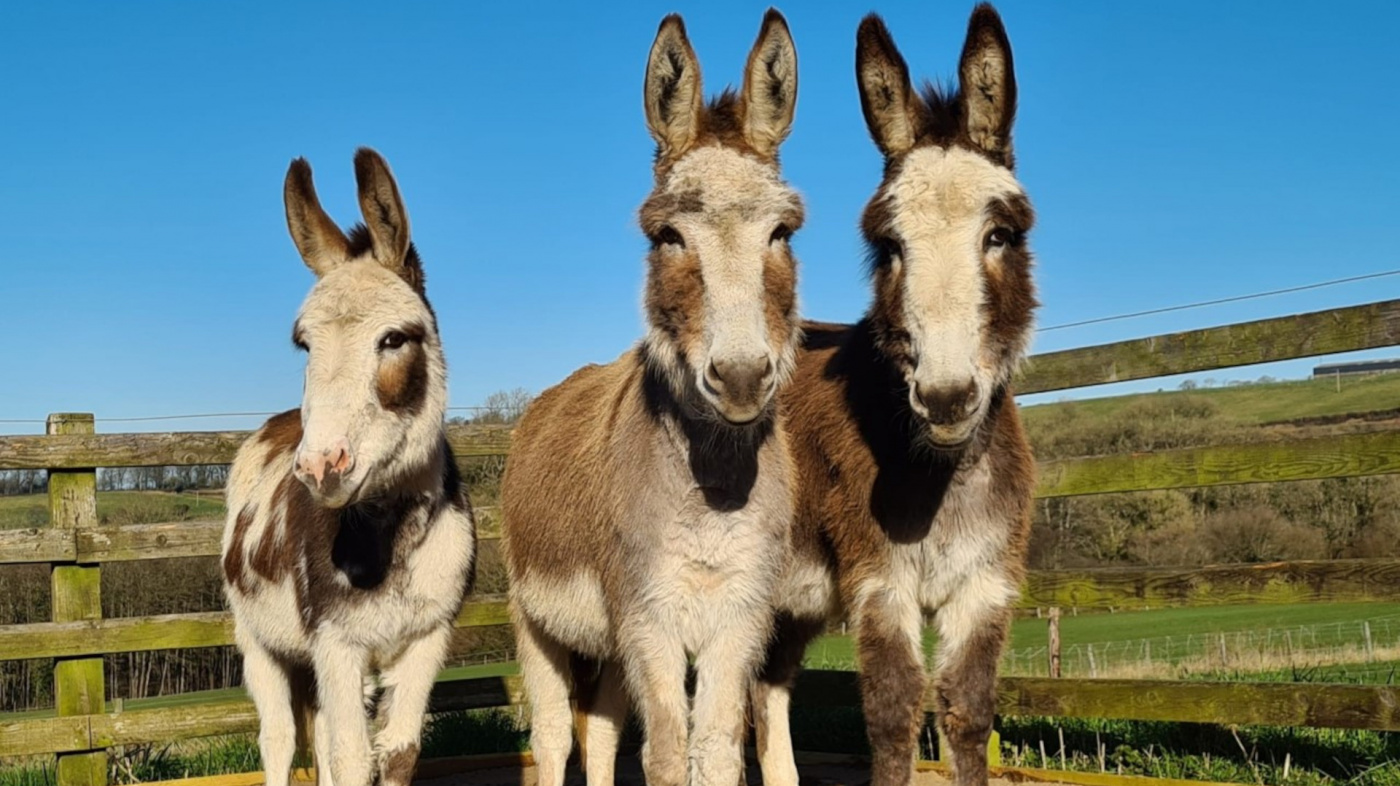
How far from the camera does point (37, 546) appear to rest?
6.39m

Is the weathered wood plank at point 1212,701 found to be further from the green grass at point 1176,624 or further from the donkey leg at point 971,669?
the green grass at point 1176,624

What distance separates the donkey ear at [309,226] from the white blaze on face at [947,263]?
91.0 inches

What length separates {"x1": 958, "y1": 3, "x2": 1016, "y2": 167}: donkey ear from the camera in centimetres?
429

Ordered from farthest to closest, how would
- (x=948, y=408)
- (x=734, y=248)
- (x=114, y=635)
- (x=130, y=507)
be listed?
(x=130, y=507)
(x=114, y=635)
(x=948, y=408)
(x=734, y=248)

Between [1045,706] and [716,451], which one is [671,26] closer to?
Result: [716,451]

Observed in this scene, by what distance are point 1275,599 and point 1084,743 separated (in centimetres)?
179

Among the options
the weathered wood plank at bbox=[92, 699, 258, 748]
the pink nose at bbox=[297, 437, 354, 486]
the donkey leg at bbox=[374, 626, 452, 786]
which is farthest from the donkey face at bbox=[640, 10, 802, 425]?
the weathered wood plank at bbox=[92, 699, 258, 748]

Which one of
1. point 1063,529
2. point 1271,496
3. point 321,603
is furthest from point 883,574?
point 1271,496

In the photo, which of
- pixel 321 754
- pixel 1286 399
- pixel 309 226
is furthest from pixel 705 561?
pixel 1286 399

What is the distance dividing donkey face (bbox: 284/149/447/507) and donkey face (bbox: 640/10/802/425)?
979mm

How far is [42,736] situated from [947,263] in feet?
17.9

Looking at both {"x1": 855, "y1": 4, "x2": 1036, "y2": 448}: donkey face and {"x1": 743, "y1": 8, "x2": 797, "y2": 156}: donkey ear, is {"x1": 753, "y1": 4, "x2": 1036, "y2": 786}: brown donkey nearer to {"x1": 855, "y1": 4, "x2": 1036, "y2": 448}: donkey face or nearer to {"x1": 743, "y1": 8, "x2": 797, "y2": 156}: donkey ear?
{"x1": 855, "y1": 4, "x2": 1036, "y2": 448}: donkey face

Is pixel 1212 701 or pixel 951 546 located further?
pixel 1212 701

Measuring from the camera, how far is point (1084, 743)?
6742 mm
